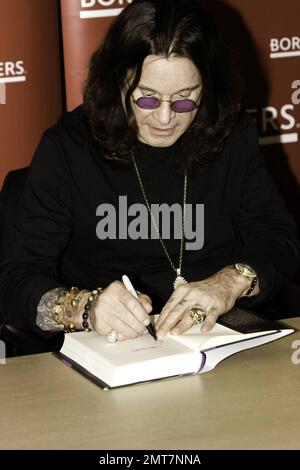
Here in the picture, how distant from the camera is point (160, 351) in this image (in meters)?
1.87

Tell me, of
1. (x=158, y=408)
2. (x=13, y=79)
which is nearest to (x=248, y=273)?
(x=158, y=408)

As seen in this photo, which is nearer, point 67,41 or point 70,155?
point 70,155

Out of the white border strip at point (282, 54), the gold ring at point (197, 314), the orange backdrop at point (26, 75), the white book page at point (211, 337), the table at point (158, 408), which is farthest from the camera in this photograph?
the white border strip at point (282, 54)

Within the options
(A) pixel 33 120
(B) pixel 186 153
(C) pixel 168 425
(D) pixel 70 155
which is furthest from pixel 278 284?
(A) pixel 33 120

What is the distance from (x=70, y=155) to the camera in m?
2.47

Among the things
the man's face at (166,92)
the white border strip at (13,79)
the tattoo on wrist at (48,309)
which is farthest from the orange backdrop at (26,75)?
the tattoo on wrist at (48,309)

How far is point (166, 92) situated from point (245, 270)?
48cm

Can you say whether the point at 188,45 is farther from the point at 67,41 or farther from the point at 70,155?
the point at 67,41

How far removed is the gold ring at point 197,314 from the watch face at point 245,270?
25 cm

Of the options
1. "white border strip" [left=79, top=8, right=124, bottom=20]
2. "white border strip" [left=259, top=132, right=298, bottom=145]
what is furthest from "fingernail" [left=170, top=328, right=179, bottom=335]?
"white border strip" [left=259, top=132, right=298, bottom=145]

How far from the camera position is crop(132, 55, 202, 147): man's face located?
2.27m

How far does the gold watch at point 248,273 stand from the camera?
2.28 meters

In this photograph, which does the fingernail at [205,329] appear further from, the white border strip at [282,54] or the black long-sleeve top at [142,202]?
the white border strip at [282,54]
